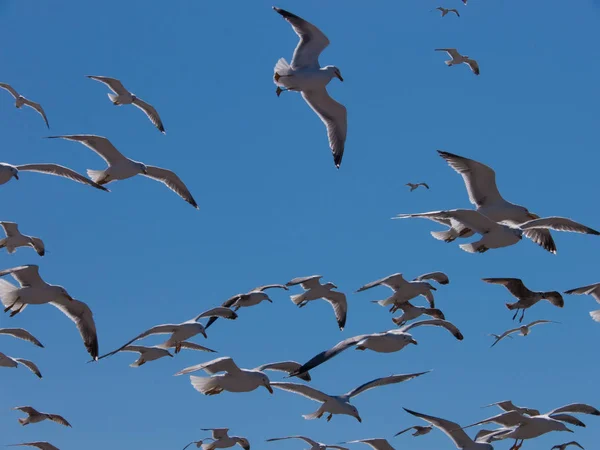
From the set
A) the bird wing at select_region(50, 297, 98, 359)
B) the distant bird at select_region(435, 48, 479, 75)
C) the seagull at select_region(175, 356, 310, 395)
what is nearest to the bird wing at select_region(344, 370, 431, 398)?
the seagull at select_region(175, 356, 310, 395)

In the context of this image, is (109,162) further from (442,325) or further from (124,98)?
(442,325)

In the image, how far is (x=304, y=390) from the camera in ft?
55.8

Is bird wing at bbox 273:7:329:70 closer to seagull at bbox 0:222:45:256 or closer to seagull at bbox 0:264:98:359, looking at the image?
seagull at bbox 0:264:98:359

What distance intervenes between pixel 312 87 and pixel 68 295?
19.1 ft

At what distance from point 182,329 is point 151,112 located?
27.1 feet

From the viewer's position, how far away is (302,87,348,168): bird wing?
19.0m

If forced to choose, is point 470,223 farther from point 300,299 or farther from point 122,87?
point 122,87

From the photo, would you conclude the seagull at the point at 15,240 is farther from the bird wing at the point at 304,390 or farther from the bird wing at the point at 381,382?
the bird wing at the point at 381,382

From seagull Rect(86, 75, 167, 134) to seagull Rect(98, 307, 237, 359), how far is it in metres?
6.16

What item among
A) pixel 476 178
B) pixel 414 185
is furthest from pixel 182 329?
pixel 414 185

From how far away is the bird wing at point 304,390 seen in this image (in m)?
16.8

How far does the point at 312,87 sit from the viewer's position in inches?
709

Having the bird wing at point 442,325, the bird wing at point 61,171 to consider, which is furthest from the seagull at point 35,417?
the bird wing at point 442,325

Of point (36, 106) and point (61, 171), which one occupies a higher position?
point (36, 106)
